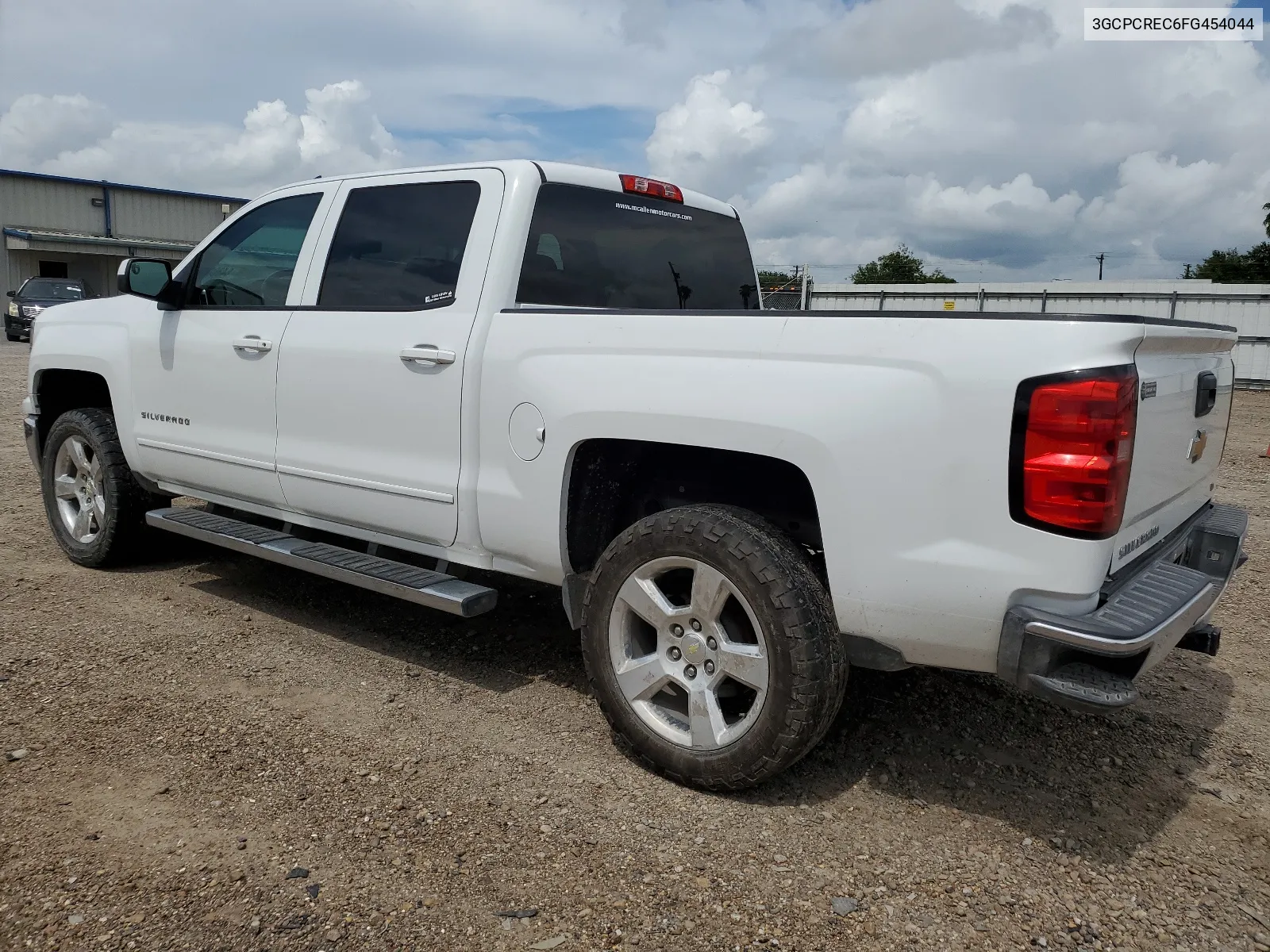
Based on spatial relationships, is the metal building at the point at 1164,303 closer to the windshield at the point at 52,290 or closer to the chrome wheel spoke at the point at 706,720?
the windshield at the point at 52,290

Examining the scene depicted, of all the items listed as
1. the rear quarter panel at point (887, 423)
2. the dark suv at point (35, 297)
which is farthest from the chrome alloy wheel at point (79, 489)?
the dark suv at point (35, 297)

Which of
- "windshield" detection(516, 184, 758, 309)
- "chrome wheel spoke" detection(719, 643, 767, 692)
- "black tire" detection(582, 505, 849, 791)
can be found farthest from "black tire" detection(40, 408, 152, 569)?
"chrome wheel spoke" detection(719, 643, 767, 692)

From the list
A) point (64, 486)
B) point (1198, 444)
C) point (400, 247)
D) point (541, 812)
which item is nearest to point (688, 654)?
point (541, 812)

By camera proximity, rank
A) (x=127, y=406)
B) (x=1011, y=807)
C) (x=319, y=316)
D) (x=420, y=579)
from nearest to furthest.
Answer: (x=1011, y=807) < (x=420, y=579) < (x=319, y=316) < (x=127, y=406)

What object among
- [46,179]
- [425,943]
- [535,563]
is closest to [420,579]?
[535,563]

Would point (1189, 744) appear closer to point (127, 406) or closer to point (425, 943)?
point (425, 943)

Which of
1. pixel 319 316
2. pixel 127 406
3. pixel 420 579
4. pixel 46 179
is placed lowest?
pixel 420 579

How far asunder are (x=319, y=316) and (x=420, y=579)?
1229 mm

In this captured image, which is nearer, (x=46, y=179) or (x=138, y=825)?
(x=138, y=825)

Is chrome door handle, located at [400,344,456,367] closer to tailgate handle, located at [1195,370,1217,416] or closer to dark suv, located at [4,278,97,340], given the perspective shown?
tailgate handle, located at [1195,370,1217,416]

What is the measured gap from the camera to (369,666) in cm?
425

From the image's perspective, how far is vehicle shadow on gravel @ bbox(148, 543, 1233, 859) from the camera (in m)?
3.19

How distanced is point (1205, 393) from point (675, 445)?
66.7 inches

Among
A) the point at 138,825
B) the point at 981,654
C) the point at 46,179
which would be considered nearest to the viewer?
the point at 981,654
